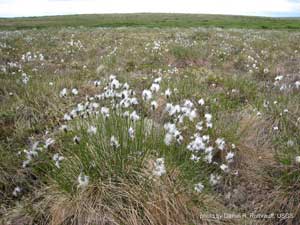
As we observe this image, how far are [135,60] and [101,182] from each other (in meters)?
7.87

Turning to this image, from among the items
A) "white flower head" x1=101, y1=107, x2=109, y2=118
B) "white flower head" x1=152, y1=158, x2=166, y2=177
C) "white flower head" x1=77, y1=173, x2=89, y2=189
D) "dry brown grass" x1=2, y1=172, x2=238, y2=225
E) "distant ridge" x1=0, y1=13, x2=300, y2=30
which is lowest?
"dry brown grass" x1=2, y1=172, x2=238, y2=225

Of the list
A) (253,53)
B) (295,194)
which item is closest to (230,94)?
(295,194)

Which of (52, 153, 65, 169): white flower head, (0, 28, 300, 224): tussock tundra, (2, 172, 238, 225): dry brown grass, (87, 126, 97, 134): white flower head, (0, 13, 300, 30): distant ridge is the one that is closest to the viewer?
(2, 172, 238, 225): dry brown grass

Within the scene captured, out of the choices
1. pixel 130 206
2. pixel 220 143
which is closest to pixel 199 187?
pixel 130 206

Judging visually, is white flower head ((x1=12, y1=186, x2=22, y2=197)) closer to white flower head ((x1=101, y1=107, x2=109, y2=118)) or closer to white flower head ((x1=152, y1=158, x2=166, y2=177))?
white flower head ((x1=101, y1=107, x2=109, y2=118))

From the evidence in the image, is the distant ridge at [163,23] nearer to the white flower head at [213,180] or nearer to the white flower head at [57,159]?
the white flower head at [57,159]

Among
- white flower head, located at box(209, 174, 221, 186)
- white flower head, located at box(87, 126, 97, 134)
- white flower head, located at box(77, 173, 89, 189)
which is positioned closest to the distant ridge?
white flower head, located at box(87, 126, 97, 134)

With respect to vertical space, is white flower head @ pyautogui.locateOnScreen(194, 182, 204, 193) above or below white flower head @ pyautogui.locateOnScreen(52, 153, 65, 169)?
below

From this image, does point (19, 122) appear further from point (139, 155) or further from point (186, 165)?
point (186, 165)

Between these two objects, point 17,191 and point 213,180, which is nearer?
point 213,180

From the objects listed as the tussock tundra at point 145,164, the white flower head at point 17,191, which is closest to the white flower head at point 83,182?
the tussock tundra at point 145,164

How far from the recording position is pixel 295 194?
10.6 feet

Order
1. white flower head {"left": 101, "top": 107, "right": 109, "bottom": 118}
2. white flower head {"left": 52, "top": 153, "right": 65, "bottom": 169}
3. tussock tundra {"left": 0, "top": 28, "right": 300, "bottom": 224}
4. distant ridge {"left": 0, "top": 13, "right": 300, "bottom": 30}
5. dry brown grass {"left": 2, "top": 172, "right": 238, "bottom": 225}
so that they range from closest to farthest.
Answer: dry brown grass {"left": 2, "top": 172, "right": 238, "bottom": 225}, tussock tundra {"left": 0, "top": 28, "right": 300, "bottom": 224}, white flower head {"left": 52, "top": 153, "right": 65, "bottom": 169}, white flower head {"left": 101, "top": 107, "right": 109, "bottom": 118}, distant ridge {"left": 0, "top": 13, "right": 300, "bottom": 30}

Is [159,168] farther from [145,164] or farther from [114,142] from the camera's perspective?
[114,142]
